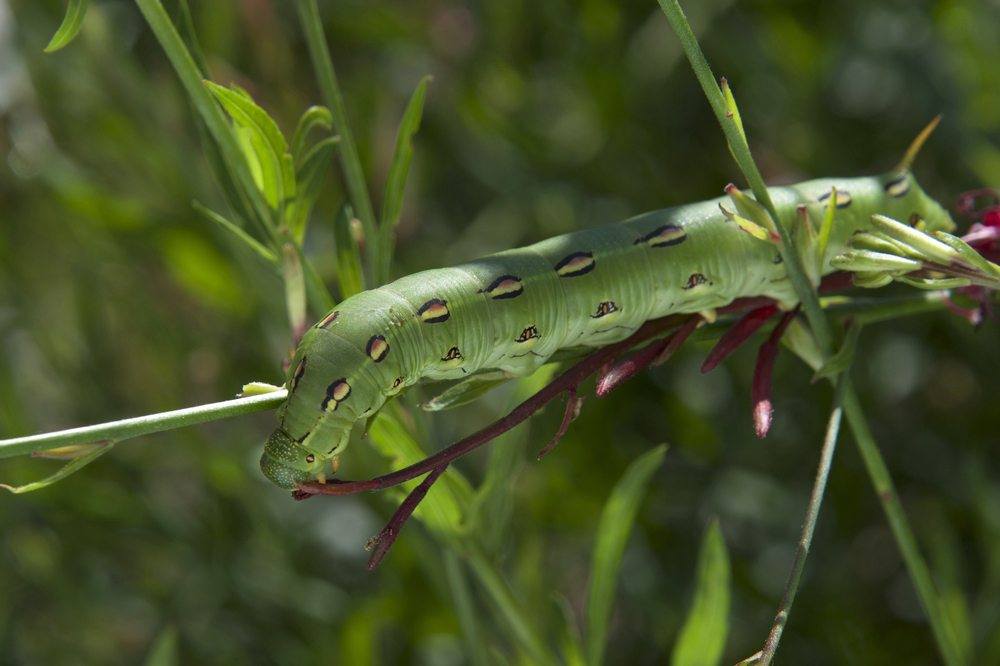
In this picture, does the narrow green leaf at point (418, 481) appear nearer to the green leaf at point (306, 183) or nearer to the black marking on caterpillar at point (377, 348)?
the black marking on caterpillar at point (377, 348)

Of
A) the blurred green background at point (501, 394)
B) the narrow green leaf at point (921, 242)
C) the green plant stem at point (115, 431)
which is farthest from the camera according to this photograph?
the blurred green background at point (501, 394)

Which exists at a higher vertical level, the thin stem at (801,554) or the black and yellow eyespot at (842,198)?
the black and yellow eyespot at (842,198)

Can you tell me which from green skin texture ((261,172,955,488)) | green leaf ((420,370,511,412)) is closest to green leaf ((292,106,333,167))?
green skin texture ((261,172,955,488))

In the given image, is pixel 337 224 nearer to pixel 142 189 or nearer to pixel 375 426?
pixel 375 426

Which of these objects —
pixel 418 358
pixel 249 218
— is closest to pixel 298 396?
pixel 418 358

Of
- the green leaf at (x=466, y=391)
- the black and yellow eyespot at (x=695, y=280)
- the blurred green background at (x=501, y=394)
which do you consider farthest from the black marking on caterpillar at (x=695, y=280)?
the blurred green background at (x=501, y=394)

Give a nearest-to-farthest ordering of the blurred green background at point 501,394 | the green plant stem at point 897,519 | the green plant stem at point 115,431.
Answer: the green plant stem at point 115,431 < the green plant stem at point 897,519 < the blurred green background at point 501,394

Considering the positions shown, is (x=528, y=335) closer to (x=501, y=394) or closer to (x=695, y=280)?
(x=695, y=280)
